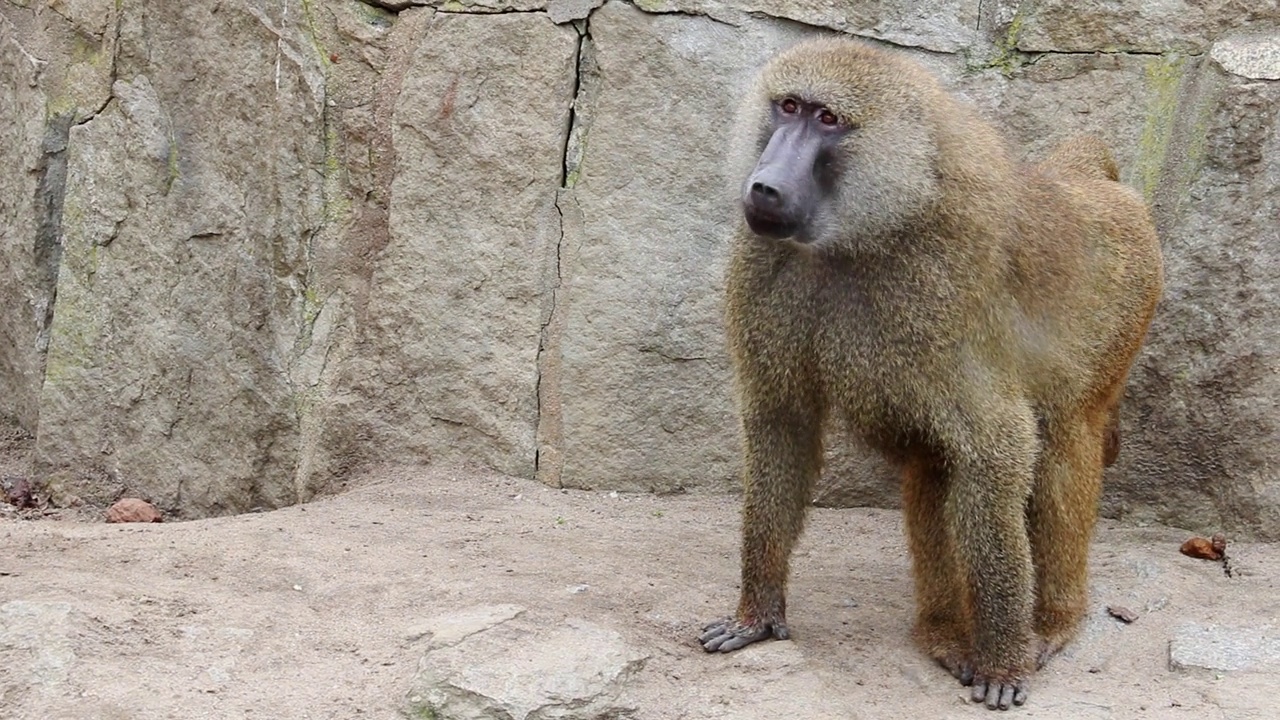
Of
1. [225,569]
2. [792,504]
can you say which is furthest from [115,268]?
[792,504]

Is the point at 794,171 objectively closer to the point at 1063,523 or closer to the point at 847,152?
the point at 847,152

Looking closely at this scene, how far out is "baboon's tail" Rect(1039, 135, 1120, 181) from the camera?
4.23 metres

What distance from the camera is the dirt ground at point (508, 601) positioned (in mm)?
3438

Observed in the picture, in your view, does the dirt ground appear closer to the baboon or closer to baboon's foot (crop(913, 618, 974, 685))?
baboon's foot (crop(913, 618, 974, 685))

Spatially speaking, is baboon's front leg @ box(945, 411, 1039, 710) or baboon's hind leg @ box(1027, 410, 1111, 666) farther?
baboon's hind leg @ box(1027, 410, 1111, 666)

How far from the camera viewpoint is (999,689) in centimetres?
367

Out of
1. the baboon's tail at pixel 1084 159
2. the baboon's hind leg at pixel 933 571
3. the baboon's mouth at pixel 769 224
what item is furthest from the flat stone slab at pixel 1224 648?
the baboon's mouth at pixel 769 224

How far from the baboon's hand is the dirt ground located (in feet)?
0.12

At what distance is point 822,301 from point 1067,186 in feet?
2.88

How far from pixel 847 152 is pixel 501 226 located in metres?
1.58

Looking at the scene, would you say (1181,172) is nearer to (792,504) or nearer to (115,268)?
(792,504)

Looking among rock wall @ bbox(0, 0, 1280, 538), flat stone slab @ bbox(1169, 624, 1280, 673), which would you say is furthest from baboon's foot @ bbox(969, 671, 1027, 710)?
rock wall @ bbox(0, 0, 1280, 538)

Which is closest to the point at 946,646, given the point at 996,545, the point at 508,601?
the point at 996,545

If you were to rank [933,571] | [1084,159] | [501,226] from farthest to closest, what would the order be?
[501,226]
[1084,159]
[933,571]
